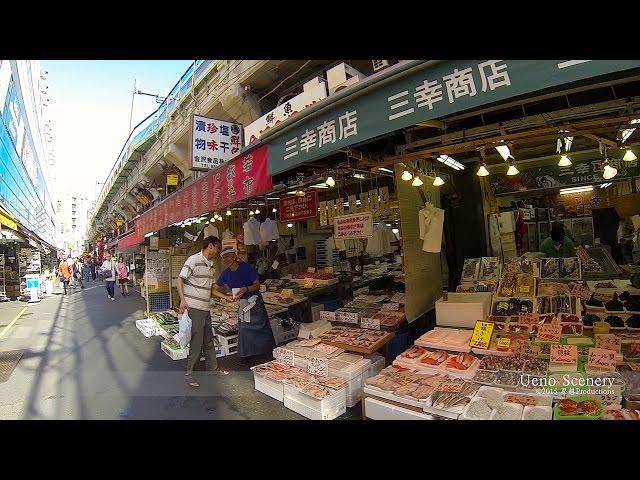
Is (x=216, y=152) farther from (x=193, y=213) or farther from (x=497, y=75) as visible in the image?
(x=497, y=75)

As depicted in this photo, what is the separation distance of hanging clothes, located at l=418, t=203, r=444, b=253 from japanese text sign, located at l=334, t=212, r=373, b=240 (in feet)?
3.95

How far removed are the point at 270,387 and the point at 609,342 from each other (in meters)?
4.77

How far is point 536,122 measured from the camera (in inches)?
190

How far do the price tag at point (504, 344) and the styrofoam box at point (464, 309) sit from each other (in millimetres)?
657

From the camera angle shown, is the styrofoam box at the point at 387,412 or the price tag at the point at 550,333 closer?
the styrofoam box at the point at 387,412

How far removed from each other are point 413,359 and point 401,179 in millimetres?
2897

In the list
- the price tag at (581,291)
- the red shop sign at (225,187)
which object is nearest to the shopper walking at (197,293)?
the red shop sign at (225,187)

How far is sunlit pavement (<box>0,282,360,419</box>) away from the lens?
546 cm

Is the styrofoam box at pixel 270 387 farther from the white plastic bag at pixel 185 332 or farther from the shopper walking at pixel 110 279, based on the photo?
the shopper walking at pixel 110 279

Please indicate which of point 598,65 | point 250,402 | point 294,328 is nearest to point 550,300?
point 598,65

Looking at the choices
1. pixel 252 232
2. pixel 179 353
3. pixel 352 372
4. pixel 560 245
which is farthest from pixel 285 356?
pixel 560 245

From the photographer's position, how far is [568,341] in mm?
4605

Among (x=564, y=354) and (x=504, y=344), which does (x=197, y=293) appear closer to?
(x=504, y=344)

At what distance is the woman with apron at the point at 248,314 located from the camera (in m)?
7.39
